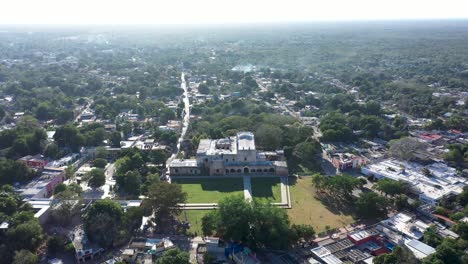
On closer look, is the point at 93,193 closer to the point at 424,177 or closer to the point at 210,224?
the point at 210,224

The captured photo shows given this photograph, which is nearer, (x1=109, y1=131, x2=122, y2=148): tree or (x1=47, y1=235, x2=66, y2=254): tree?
(x1=47, y1=235, x2=66, y2=254): tree

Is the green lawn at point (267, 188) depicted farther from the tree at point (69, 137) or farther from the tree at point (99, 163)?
the tree at point (69, 137)

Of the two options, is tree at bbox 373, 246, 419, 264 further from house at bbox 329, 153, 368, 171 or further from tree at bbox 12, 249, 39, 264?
tree at bbox 12, 249, 39, 264

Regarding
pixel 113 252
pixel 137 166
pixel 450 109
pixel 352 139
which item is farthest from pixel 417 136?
pixel 113 252

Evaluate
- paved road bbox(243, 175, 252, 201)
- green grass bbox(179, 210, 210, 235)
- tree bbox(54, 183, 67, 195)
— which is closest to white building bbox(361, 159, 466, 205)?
paved road bbox(243, 175, 252, 201)

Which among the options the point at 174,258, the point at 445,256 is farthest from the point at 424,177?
the point at 174,258
